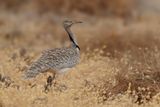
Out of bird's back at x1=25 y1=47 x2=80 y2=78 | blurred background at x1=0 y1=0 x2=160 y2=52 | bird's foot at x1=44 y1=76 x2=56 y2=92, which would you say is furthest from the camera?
blurred background at x1=0 y1=0 x2=160 y2=52

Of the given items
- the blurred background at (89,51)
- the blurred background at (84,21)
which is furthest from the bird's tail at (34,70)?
the blurred background at (84,21)

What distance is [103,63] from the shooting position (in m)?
13.9

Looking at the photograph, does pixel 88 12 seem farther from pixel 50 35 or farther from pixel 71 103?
pixel 71 103

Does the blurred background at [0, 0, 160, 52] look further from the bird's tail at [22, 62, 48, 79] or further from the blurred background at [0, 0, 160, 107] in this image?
the bird's tail at [22, 62, 48, 79]

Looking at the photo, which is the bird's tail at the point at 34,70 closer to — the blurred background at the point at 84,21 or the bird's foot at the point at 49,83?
the bird's foot at the point at 49,83

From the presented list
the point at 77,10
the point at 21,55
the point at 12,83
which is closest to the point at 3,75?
Answer: the point at 12,83

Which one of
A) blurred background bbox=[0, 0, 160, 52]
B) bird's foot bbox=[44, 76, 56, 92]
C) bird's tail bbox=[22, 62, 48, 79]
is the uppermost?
blurred background bbox=[0, 0, 160, 52]

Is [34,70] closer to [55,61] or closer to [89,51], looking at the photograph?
[55,61]

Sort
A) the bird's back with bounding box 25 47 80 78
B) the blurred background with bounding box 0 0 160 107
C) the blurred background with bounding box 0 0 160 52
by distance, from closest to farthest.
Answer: the blurred background with bounding box 0 0 160 107, the bird's back with bounding box 25 47 80 78, the blurred background with bounding box 0 0 160 52

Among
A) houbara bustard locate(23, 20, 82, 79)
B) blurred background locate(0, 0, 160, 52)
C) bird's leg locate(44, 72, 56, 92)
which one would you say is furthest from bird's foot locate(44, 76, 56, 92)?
blurred background locate(0, 0, 160, 52)

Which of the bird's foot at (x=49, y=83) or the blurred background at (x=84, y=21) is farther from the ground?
the blurred background at (x=84, y=21)

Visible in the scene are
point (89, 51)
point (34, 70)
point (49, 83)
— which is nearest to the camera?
point (34, 70)

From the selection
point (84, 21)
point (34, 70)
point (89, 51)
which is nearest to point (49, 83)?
point (34, 70)

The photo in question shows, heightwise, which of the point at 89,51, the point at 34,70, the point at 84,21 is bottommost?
the point at 34,70
